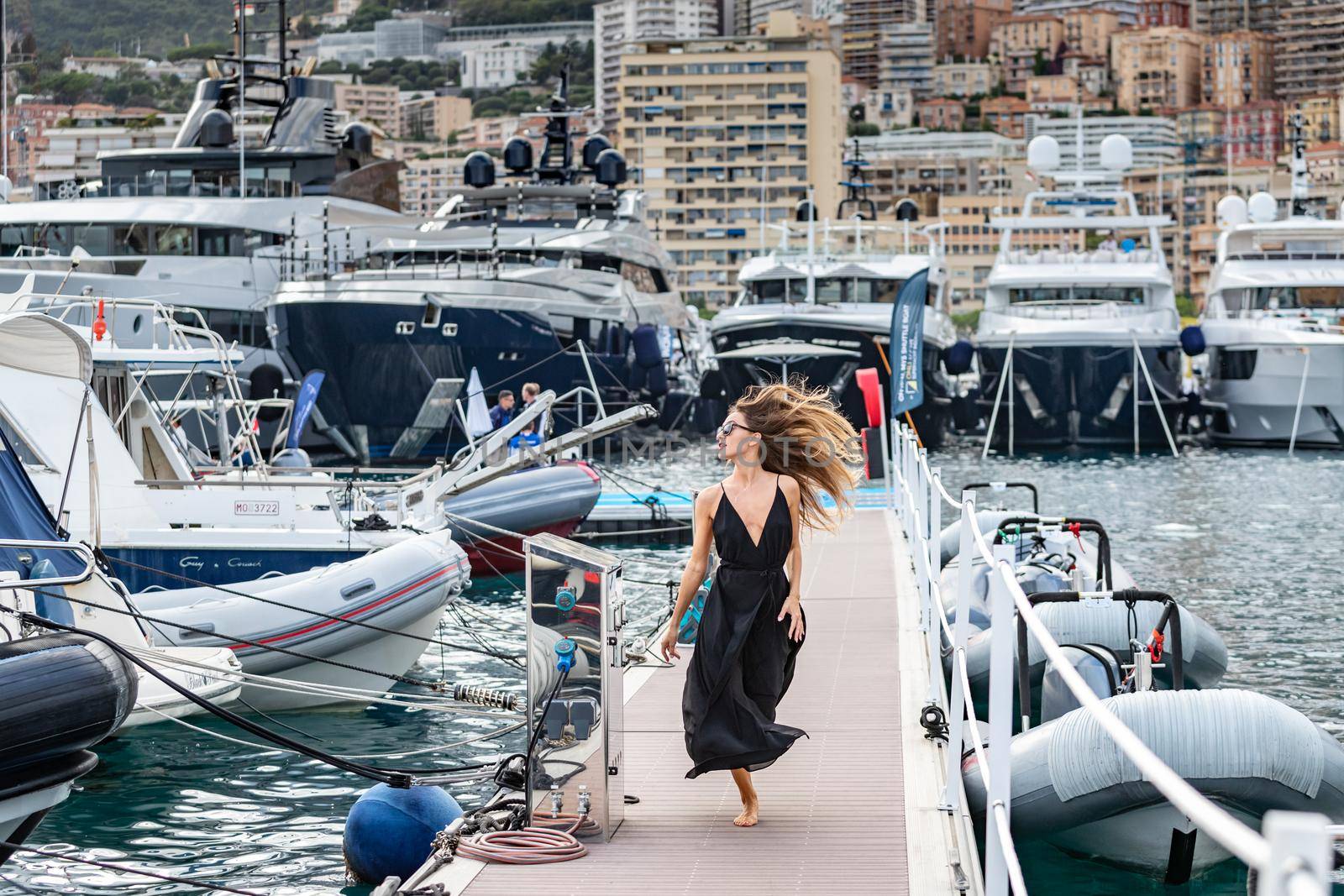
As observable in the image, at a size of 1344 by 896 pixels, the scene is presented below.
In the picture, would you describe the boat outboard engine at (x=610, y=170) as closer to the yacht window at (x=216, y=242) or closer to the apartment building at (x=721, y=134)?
the yacht window at (x=216, y=242)

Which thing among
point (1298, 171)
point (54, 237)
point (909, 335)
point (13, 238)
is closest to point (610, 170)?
point (54, 237)

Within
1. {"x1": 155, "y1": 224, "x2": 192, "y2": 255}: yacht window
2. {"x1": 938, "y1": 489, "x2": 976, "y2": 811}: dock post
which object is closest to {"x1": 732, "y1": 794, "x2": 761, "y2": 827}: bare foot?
{"x1": 938, "y1": 489, "x2": 976, "y2": 811}: dock post

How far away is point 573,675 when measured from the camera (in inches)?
282

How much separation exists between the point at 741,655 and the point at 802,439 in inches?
37.3

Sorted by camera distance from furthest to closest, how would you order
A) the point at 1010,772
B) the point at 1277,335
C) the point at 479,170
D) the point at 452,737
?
the point at 479,170 → the point at 1277,335 → the point at 452,737 → the point at 1010,772

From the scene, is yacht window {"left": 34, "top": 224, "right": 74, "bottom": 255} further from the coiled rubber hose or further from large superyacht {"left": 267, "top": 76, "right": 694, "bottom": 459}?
the coiled rubber hose

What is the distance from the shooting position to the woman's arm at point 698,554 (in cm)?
721

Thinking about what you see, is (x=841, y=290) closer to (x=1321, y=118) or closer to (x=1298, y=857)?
(x=1298, y=857)

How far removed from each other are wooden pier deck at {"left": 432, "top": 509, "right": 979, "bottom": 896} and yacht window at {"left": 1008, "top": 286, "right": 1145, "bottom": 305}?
33.0 meters

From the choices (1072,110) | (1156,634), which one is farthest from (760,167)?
(1156,634)

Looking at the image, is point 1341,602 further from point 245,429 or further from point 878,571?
point 245,429

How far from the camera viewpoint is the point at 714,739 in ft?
22.7

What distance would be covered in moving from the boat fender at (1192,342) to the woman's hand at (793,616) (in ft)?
121

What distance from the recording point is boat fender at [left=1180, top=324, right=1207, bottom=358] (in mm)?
42219
